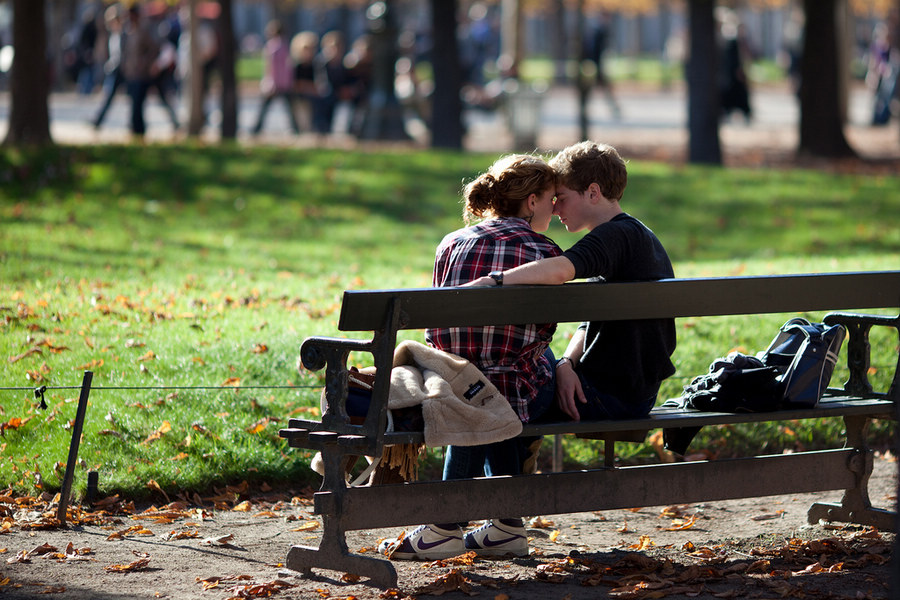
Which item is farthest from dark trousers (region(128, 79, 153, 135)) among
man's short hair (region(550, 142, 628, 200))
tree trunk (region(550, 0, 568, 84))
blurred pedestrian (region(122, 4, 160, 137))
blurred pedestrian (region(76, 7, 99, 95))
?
tree trunk (region(550, 0, 568, 84))

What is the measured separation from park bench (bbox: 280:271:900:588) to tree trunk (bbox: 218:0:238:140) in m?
14.7

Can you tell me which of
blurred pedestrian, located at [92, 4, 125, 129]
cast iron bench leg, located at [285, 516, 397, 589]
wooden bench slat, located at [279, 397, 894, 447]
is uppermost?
blurred pedestrian, located at [92, 4, 125, 129]

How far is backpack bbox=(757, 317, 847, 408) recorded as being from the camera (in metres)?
4.83

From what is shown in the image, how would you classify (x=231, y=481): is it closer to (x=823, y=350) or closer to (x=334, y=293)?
(x=823, y=350)

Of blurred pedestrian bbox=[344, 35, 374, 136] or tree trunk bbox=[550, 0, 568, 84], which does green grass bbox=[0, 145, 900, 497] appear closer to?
blurred pedestrian bbox=[344, 35, 374, 136]

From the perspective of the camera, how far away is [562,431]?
4445 mm

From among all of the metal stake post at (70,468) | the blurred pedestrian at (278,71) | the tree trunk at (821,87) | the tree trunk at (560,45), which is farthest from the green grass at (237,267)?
the tree trunk at (560,45)

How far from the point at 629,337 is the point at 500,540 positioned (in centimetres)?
96

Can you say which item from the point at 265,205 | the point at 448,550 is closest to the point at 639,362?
the point at 448,550

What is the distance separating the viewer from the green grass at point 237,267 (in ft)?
19.6

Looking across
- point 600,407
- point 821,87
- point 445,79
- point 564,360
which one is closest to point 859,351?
point 600,407

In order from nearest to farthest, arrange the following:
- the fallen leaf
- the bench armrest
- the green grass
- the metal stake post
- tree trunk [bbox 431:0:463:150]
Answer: the fallen leaf < the metal stake post < the bench armrest < the green grass < tree trunk [bbox 431:0:463:150]

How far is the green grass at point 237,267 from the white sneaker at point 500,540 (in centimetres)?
145

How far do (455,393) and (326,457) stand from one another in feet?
1.69
